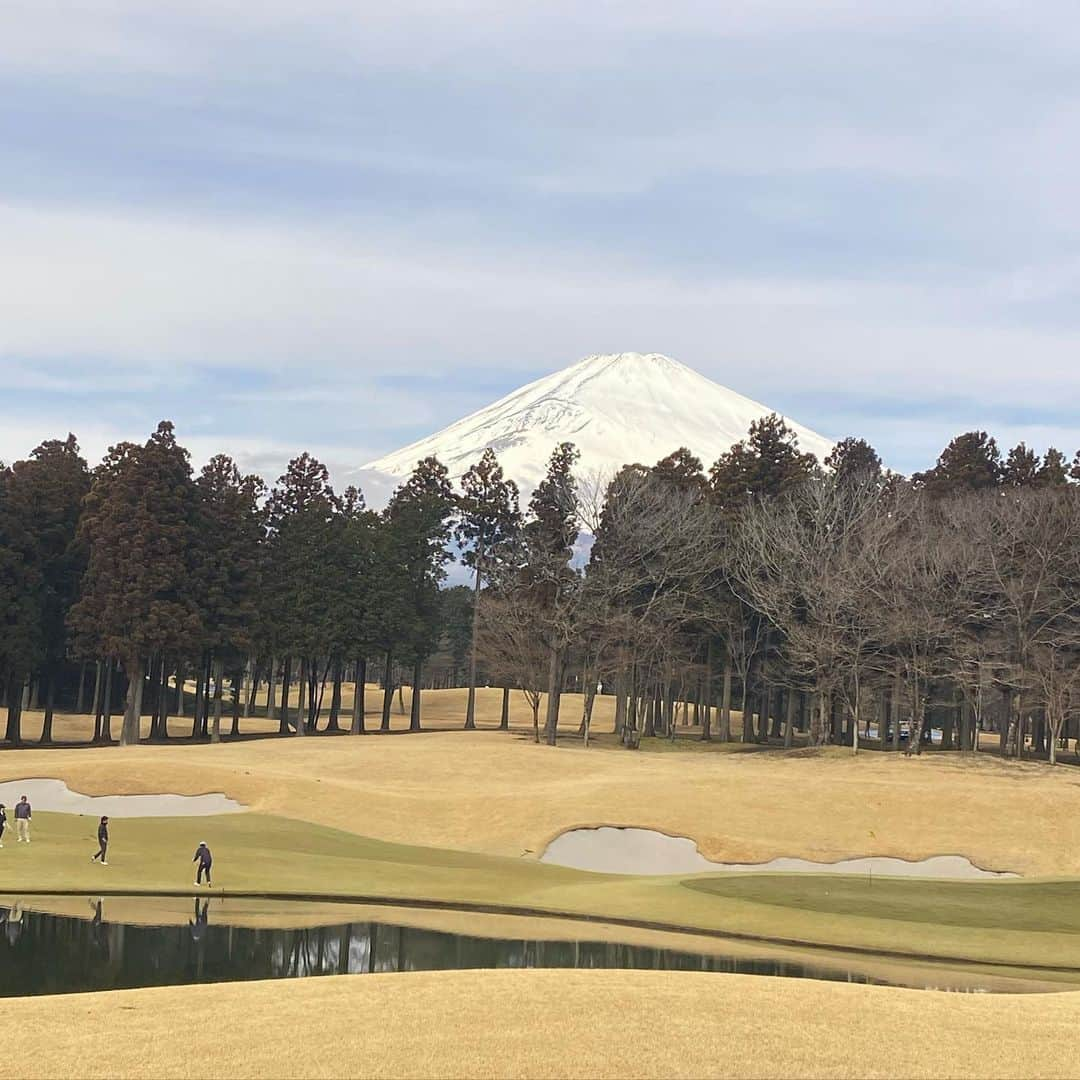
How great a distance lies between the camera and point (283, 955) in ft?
92.9

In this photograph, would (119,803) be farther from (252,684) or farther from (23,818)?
(252,684)

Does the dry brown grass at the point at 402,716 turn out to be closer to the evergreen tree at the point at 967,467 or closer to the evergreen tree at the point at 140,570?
the evergreen tree at the point at 140,570

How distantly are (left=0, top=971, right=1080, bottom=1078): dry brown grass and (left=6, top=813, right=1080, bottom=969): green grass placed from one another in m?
11.4

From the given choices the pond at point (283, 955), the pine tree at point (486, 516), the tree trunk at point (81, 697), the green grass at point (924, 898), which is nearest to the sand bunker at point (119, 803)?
the pond at point (283, 955)

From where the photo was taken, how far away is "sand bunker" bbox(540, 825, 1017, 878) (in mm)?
47875

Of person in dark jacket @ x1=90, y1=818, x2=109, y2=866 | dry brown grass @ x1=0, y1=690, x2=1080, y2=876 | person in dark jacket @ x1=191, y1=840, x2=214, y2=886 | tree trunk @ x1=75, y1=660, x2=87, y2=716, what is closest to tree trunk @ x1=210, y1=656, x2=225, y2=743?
dry brown grass @ x1=0, y1=690, x2=1080, y2=876

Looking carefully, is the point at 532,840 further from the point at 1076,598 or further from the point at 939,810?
the point at 1076,598

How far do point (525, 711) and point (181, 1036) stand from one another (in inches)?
4028

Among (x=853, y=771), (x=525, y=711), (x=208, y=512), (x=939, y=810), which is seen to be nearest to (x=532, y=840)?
(x=939, y=810)

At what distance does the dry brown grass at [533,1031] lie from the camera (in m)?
17.0

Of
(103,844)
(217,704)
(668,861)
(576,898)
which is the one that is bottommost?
(668,861)

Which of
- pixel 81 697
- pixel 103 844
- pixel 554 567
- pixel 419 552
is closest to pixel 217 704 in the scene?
pixel 419 552

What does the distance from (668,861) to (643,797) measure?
5.25 m

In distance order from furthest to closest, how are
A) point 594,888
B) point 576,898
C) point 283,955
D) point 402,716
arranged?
point 402,716 < point 594,888 < point 576,898 < point 283,955
